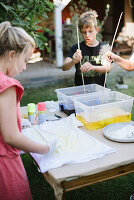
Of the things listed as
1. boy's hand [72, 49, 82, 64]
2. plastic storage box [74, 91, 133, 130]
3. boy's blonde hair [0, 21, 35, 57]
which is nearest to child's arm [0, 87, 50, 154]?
boy's blonde hair [0, 21, 35, 57]

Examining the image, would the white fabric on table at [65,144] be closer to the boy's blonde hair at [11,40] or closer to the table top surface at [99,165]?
the table top surface at [99,165]

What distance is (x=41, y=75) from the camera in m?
7.48

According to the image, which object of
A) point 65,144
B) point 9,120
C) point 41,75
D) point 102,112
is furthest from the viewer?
point 41,75

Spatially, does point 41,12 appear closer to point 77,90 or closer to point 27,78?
point 77,90

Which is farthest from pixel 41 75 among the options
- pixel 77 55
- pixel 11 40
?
pixel 11 40

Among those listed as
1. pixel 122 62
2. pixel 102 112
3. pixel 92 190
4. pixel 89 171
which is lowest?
pixel 92 190

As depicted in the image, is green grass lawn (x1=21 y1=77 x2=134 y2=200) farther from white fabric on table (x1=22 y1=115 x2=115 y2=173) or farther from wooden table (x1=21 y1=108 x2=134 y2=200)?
wooden table (x1=21 y1=108 x2=134 y2=200)

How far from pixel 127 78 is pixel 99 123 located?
568 cm

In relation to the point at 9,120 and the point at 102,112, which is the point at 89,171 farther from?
the point at 102,112

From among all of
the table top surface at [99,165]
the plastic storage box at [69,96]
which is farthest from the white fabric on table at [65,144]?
the plastic storage box at [69,96]

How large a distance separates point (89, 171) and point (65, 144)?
0.32 metres

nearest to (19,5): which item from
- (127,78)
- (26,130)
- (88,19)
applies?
(88,19)

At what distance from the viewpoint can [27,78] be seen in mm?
7195

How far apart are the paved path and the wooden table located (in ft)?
17.3
